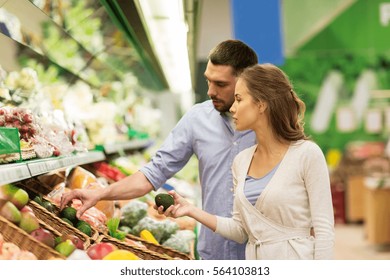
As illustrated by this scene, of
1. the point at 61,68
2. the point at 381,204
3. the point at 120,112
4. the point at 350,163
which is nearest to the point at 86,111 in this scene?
the point at 61,68

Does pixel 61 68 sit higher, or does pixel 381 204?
pixel 61 68

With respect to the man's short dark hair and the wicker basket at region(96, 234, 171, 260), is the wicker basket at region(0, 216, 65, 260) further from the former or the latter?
the man's short dark hair

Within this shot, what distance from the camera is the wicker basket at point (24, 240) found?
1.93 m

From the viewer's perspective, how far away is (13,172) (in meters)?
1.79

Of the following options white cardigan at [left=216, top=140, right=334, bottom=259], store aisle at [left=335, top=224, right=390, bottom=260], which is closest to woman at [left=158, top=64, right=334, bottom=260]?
white cardigan at [left=216, top=140, right=334, bottom=259]

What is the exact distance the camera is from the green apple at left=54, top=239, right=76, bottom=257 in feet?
6.54

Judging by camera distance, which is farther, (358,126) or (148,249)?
(358,126)

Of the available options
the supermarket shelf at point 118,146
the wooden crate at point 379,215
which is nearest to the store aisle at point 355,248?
the wooden crate at point 379,215

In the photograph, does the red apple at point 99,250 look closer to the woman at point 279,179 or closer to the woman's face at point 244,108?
the woman at point 279,179

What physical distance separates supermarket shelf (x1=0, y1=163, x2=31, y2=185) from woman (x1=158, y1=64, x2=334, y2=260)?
491mm

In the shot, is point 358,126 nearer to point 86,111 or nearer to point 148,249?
point 86,111

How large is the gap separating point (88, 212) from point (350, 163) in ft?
29.2

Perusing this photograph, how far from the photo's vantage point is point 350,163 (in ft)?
35.4
